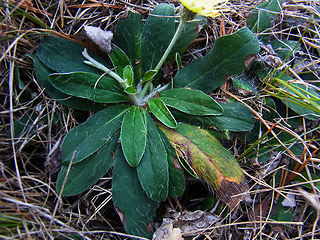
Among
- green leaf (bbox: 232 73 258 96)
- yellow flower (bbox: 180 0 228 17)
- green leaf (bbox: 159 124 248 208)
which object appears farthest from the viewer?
green leaf (bbox: 232 73 258 96)

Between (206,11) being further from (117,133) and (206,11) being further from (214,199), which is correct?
(214,199)

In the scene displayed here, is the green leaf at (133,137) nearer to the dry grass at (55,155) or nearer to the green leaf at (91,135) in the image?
the green leaf at (91,135)

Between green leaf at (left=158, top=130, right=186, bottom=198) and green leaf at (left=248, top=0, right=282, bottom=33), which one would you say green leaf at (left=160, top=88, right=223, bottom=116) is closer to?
green leaf at (left=158, top=130, right=186, bottom=198)

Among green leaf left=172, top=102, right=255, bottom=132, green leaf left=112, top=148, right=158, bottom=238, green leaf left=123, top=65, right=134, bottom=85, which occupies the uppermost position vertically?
green leaf left=123, top=65, right=134, bottom=85

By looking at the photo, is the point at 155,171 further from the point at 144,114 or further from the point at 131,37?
the point at 131,37

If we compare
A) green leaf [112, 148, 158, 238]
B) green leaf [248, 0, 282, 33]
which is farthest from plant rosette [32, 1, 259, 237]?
green leaf [248, 0, 282, 33]

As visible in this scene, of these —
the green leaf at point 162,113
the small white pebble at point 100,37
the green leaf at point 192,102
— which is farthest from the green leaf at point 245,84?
the small white pebble at point 100,37
